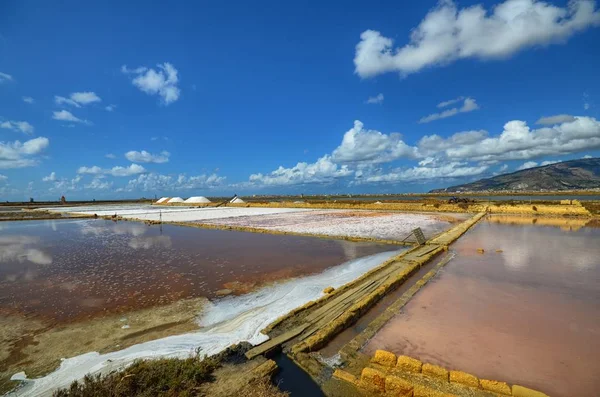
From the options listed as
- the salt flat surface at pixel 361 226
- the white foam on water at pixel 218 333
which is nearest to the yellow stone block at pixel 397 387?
the white foam on water at pixel 218 333

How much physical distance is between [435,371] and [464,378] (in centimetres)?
31

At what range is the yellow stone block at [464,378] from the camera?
10.8 feet

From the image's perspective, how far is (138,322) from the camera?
550cm

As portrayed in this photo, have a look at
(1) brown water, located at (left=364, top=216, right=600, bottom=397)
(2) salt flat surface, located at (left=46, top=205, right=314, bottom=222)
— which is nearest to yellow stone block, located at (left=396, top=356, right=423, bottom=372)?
(1) brown water, located at (left=364, top=216, right=600, bottom=397)

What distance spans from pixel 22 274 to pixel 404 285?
465 inches

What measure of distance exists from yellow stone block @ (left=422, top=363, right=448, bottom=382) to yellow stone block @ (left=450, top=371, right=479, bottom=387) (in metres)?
0.08

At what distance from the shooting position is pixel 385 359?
3768 mm

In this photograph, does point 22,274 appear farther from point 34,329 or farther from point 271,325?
point 271,325

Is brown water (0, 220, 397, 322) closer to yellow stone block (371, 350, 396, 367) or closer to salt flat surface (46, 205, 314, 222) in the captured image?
yellow stone block (371, 350, 396, 367)

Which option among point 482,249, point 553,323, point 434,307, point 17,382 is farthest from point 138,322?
point 482,249

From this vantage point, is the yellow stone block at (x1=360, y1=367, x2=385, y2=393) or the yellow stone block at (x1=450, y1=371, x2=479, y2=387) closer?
the yellow stone block at (x1=450, y1=371, x2=479, y2=387)

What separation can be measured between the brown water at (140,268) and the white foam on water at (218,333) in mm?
832

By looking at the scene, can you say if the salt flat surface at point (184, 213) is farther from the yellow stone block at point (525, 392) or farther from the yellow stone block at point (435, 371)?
the yellow stone block at point (525, 392)

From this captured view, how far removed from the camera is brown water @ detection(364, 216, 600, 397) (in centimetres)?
374
